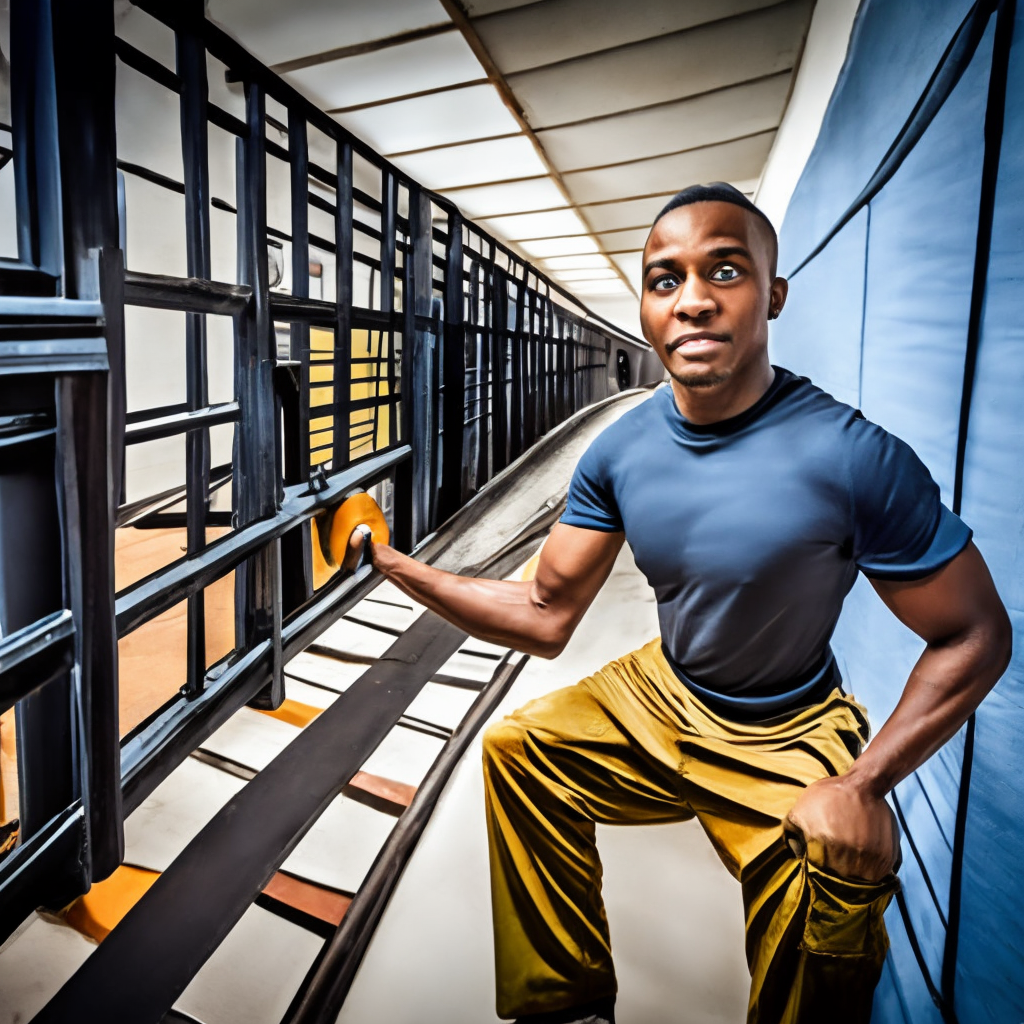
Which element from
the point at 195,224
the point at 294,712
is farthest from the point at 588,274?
the point at 294,712

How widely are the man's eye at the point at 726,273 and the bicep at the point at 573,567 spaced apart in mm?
388

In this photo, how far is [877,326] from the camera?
40.4 inches

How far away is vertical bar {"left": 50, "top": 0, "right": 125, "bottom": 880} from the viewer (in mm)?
835

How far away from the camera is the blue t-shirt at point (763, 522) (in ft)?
2.20

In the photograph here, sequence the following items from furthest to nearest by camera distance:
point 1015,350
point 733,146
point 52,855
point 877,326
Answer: point 733,146 → point 877,326 → point 52,855 → point 1015,350

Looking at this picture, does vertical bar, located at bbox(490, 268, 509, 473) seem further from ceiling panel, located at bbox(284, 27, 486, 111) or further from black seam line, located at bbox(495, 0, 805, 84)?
black seam line, located at bbox(495, 0, 805, 84)

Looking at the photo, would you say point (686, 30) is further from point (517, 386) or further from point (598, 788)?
point (517, 386)

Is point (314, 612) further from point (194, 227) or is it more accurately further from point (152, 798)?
point (194, 227)

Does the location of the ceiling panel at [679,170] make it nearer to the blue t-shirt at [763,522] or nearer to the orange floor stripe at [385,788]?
the blue t-shirt at [763,522]

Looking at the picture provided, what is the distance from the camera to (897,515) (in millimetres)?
658

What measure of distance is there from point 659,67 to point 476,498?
176 centimetres

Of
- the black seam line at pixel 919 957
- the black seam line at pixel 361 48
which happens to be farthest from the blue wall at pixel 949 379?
the black seam line at pixel 361 48

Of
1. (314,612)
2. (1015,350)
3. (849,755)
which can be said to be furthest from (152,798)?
(1015,350)

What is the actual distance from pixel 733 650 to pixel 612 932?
0.55 m
